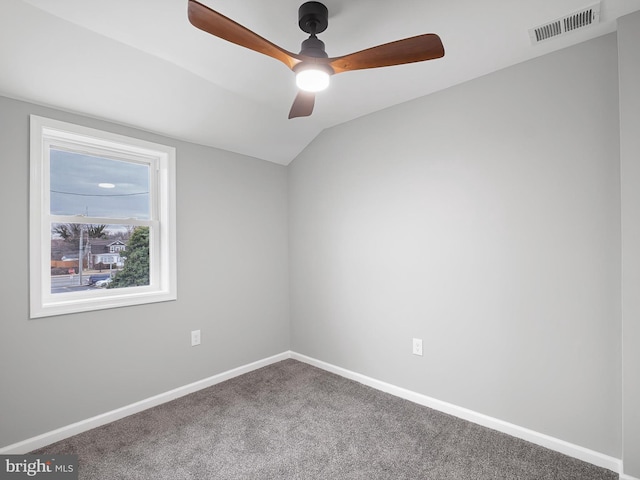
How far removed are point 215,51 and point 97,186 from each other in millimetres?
1365

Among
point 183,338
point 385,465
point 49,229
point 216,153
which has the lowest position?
point 385,465

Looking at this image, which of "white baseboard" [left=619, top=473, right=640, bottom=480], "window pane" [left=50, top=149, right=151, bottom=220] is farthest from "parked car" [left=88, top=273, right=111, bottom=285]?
"white baseboard" [left=619, top=473, right=640, bottom=480]

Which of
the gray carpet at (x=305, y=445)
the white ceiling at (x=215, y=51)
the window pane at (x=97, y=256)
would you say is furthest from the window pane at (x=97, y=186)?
the gray carpet at (x=305, y=445)

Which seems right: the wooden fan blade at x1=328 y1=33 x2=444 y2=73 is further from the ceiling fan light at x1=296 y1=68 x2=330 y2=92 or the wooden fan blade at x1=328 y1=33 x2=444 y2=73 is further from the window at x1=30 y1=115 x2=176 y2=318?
the window at x1=30 y1=115 x2=176 y2=318

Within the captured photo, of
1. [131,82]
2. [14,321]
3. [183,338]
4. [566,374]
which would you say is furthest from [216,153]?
[566,374]

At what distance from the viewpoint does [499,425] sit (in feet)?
7.14

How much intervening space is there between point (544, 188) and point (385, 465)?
1.91m

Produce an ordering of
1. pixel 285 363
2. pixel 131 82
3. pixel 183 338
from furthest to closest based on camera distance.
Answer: pixel 285 363
pixel 183 338
pixel 131 82

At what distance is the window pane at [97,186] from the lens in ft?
7.49

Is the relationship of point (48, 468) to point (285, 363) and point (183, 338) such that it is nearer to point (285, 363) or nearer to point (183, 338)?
point (183, 338)

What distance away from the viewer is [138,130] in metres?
2.54

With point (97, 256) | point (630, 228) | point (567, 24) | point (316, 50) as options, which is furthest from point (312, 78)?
point (97, 256)

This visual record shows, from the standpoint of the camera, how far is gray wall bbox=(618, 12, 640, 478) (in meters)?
1.65

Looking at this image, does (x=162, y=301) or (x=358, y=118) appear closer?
(x=162, y=301)
